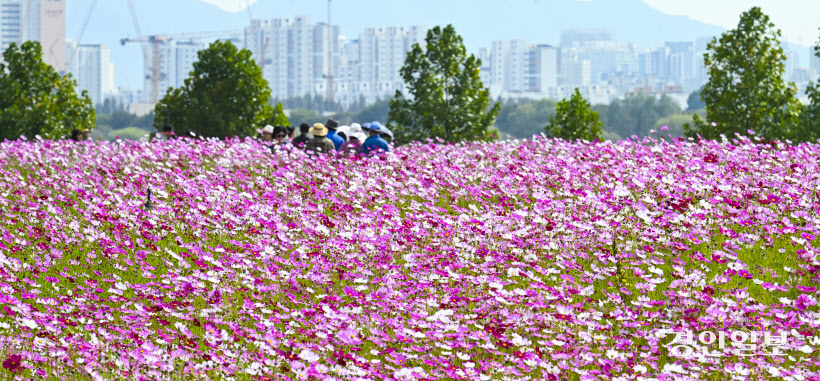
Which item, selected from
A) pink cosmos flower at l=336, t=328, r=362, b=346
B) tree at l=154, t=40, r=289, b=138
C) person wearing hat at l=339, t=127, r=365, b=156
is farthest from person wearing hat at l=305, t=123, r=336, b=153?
tree at l=154, t=40, r=289, b=138

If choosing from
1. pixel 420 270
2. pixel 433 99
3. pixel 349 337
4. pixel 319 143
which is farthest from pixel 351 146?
pixel 433 99

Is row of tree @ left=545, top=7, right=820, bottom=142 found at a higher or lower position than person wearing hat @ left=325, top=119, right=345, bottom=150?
higher

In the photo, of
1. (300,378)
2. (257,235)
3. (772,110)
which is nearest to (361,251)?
(257,235)

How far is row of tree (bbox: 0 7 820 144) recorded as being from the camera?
83.5 ft

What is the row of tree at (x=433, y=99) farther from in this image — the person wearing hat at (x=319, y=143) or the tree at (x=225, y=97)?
the person wearing hat at (x=319, y=143)

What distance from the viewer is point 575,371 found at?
6.80 meters

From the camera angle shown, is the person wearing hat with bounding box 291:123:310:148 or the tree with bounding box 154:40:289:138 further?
the tree with bounding box 154:40:289:138

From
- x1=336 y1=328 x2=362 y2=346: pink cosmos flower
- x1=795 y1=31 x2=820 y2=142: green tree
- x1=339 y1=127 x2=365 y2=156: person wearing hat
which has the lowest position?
x1=336 y1=328 x2=362 y2=346: pink cosmos flower

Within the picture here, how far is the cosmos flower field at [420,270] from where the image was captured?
23.3ft

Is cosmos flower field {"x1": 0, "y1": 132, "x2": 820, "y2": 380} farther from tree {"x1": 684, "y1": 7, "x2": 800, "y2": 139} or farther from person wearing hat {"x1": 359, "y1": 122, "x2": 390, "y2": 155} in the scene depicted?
tree {"x1": 684, "y1": 7, "x2": 800, "y2": 139}

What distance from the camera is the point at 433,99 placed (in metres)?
30.7

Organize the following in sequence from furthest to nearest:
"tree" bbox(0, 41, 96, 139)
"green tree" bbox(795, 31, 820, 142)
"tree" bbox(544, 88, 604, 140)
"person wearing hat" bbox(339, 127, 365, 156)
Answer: "tree" bbox(0, 41, 96, 139) < "tree" bbox(544, 88, 604, 140) < "green tree" bbox(795, 31, 820, 142) < "person wearing hat" bbox(339, 127, 365, 156)

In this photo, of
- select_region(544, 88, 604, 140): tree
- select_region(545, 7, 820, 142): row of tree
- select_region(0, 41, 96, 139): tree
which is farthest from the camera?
select_region(0, 41, 96, 139): tree

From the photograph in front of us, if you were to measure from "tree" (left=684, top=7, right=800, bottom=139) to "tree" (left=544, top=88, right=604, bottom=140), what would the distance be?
3421mm
